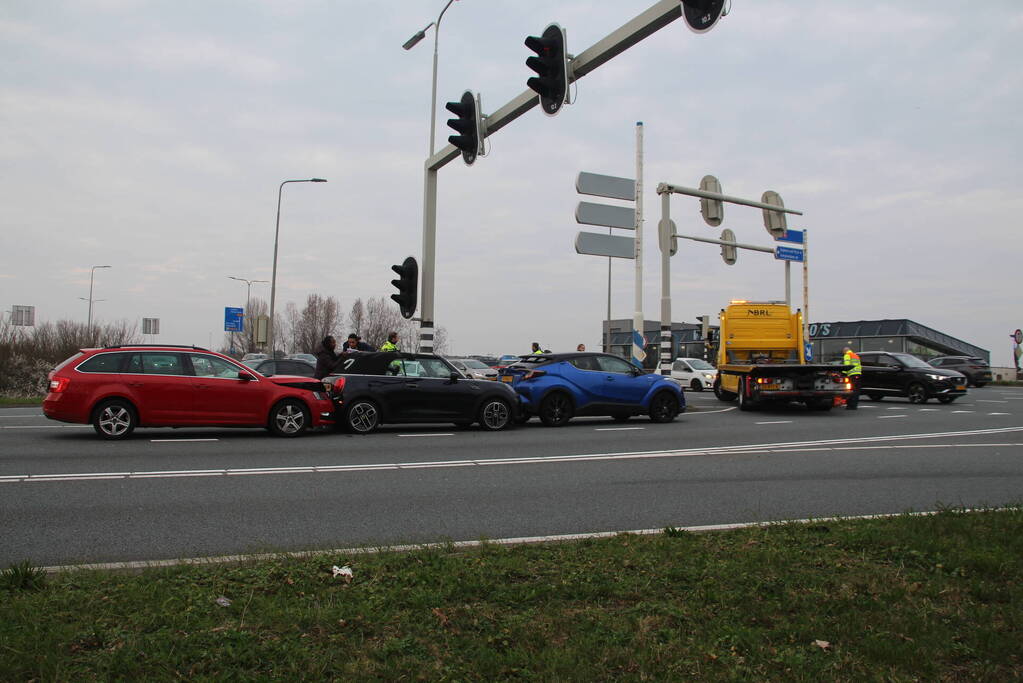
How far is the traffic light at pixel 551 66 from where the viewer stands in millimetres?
12008

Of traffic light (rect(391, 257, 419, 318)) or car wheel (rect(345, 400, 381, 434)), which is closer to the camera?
car wheel (rect(345, 400, 381, 434))

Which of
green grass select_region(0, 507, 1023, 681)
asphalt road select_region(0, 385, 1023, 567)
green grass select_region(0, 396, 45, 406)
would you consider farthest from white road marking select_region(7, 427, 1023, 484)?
green grass select_region(0, 396, 45, 406)

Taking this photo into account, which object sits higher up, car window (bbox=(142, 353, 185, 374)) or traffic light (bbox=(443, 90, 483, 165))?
traffic light (bbox=(443, 90, 483, 165))

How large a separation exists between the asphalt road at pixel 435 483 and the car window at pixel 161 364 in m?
1.11

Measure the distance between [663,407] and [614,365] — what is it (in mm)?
1480

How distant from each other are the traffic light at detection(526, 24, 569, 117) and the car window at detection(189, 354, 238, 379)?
6800 mm

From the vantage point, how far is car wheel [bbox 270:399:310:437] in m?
14.4

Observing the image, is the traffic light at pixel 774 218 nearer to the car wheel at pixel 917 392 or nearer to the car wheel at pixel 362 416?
the car wheel at pixel 917 392

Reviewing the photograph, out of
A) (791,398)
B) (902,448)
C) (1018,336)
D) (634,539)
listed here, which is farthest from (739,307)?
(1018,336)

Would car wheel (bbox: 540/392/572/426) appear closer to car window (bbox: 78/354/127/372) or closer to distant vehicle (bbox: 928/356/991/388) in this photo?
car window (bbox: 78/354/127/372)

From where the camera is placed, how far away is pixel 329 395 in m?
15.1

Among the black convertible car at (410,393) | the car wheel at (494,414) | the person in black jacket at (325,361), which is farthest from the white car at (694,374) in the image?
the person in black jacket at (325,361)

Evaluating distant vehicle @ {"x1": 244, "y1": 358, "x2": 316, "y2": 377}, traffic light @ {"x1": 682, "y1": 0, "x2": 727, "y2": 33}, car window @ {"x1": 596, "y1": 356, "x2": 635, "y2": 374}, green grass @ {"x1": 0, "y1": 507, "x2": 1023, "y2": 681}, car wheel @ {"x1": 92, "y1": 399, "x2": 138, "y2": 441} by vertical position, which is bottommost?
green grass @ {"x1": 0, "y1": 507, "x2": 1023, "y2": 681}

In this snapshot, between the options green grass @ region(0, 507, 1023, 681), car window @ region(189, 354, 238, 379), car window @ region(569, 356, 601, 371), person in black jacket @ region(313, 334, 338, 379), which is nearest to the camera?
green grass @ region(0, 507, 1023, 681)
